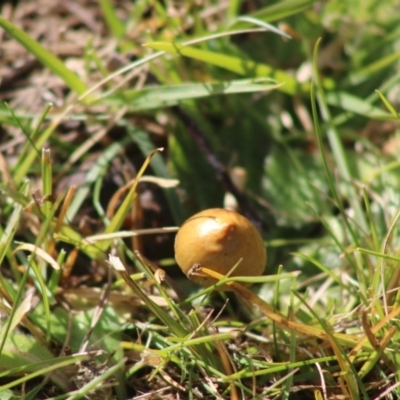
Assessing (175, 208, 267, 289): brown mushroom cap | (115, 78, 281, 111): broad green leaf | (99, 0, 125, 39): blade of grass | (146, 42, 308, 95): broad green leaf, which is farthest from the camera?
(99, 0, 125, 39): blade of grass

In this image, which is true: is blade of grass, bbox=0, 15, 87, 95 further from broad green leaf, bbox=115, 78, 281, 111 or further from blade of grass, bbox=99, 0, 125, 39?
blade of grass, bbox=99, 0, 125, 39

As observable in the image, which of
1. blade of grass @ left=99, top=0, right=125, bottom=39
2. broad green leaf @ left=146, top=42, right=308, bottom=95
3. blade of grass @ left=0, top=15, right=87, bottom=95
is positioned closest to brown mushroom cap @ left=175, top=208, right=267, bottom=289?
broad green leaf @ left=146, top=42, right=308, bottom=95

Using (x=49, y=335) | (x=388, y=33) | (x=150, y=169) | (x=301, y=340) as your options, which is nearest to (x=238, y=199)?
(x=150, y=169)

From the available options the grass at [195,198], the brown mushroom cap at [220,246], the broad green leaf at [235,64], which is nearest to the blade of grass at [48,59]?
the grass at [195,198]

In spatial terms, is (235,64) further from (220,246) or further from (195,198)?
→ (220,246)

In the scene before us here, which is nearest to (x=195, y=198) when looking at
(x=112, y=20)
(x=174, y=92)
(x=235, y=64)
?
(x=174, y=92)

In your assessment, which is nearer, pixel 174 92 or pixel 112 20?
pixel 174 92
